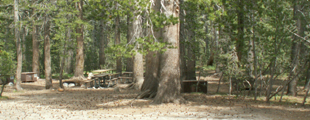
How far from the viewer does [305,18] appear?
870 centimetres

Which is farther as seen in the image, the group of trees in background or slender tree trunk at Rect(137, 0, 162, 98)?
slender tree trunk at Rect(137, 0, 162, 98)

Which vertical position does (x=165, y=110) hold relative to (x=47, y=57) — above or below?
below

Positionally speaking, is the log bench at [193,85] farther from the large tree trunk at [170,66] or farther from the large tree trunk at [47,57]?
the large tree trunk at [47,57]

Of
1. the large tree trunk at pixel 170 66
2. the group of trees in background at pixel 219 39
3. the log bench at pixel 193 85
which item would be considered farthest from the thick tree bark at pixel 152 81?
the log bench at pixel 193 85

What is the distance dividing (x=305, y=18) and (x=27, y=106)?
8895 mm

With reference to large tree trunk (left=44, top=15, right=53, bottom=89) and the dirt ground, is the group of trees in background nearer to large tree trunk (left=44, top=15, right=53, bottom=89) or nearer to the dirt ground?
large tree trunk (left=44, top=15, right=53, bottom=89)

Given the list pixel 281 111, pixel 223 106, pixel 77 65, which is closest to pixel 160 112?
pixel 223 106

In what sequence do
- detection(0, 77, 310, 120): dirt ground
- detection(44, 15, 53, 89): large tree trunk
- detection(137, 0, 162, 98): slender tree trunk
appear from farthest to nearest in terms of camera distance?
detection(44, 15, 53, 89): large tree trunk, detection(137, 0, 162, 98): slender tree trunk, detection(0, 77, 310, 120): dirt ground

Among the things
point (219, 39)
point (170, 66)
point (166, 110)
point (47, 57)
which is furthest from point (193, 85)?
point (47, 57)

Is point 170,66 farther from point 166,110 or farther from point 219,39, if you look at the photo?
point 219,39

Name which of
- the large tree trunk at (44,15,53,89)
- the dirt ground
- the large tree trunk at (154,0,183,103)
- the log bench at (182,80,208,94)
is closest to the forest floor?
the dirt ground

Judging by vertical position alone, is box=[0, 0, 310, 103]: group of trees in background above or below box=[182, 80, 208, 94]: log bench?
above

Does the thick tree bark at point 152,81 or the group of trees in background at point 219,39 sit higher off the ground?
the group of trees in background at point 219,39

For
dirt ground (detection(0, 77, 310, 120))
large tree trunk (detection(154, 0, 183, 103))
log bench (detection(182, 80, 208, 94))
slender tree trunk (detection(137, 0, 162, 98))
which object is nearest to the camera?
dirt ground (detection(0, 77, 310, 120))
